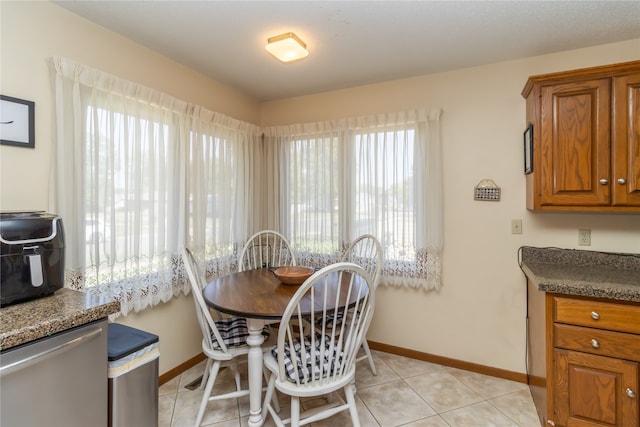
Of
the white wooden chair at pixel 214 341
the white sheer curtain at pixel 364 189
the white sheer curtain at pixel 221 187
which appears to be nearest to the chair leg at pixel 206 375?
the white wooden chair at pixel 214 341

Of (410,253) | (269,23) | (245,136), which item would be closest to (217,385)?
(410,253)

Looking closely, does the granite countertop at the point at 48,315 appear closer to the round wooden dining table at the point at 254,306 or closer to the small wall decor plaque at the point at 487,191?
the round wooden dining table at the point at 254,306

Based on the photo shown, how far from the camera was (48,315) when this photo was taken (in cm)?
115

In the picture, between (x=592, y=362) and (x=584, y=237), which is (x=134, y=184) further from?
(x=584, y=237)

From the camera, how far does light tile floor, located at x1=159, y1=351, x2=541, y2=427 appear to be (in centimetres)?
190

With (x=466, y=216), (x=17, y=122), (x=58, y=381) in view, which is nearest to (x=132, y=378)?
(x=58, y=381)

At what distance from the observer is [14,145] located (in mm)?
1523

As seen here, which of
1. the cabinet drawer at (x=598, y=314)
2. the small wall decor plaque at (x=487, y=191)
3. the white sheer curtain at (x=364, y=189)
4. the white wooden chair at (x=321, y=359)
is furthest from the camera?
the white sheer curtain at (x=364, y=189)

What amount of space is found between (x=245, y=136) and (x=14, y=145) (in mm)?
1714

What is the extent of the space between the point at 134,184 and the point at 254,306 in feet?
3.85

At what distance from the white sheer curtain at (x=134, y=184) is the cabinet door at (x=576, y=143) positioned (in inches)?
95.4

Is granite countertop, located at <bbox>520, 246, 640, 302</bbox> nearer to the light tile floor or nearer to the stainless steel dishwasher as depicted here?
the light tile floor

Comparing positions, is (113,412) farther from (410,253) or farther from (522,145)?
(522,145)

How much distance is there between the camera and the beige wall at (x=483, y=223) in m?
2.27
